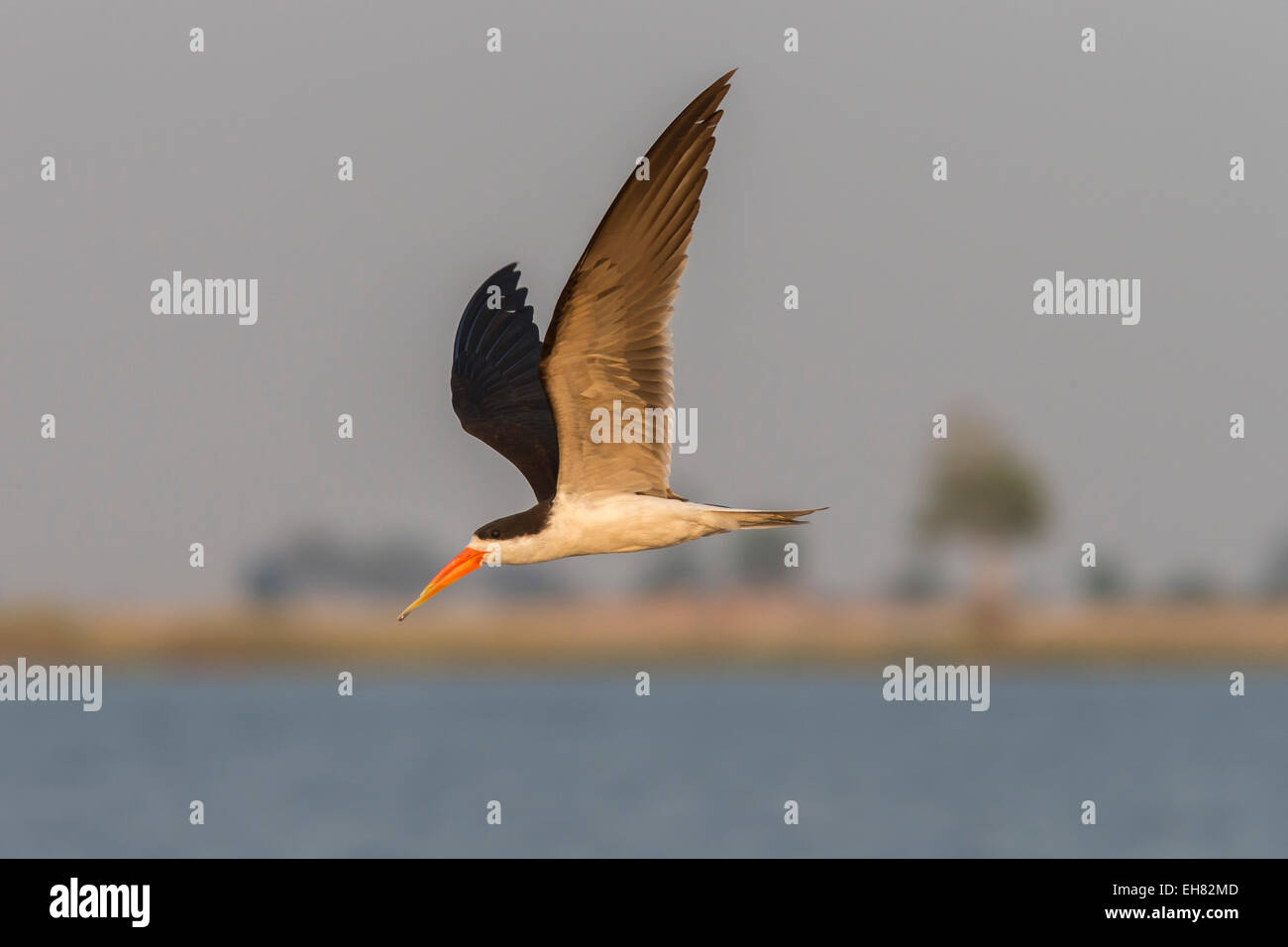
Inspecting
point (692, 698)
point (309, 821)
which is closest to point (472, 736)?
point (309, 821)

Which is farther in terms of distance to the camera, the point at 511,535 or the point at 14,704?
the point at 14,704

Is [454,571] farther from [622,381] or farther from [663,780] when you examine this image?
[663,780]

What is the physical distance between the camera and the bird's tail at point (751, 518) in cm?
951

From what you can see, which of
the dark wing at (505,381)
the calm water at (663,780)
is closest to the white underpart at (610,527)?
the dark wing at (505,381)

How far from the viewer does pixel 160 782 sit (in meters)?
45.7

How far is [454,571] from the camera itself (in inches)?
409

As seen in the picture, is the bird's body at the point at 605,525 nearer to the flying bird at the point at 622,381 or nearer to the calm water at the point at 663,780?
the flying bird at the point at 622,381

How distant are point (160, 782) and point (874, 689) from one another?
4636 cm

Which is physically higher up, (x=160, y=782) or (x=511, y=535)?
(x=511, y=535)

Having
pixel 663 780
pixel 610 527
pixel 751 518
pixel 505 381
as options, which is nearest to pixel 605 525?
pixel 610 527

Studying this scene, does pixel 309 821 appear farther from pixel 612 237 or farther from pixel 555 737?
pixel 612 237
